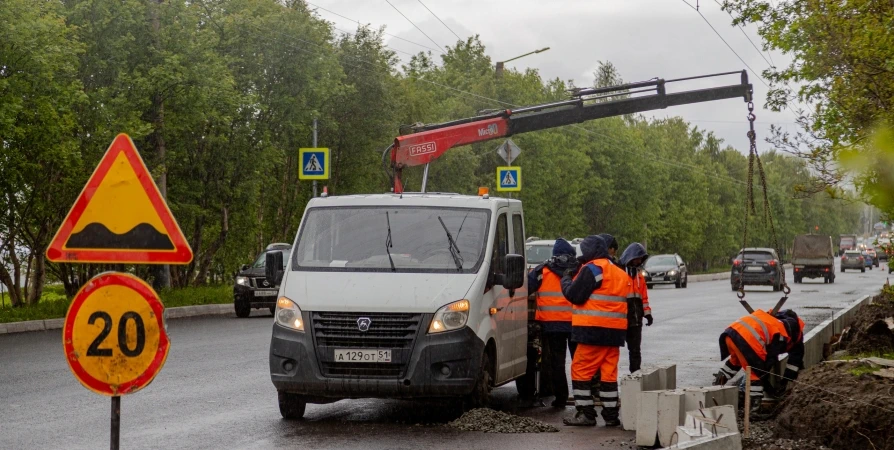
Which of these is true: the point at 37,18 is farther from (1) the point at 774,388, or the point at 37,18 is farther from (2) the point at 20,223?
(1) the point at 774,388

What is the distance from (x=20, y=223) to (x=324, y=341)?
16118 millimetres

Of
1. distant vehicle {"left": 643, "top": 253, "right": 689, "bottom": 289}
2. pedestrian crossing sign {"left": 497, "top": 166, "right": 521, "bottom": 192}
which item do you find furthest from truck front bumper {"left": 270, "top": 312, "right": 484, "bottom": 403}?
distant vehicle {"left": 643, "top": 253, "right": 689, "bottom": 289}

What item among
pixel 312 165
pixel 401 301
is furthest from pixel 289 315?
pixel 312 165

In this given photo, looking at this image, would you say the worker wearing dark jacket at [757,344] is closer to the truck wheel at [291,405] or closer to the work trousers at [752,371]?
the work trousers at [752,371]

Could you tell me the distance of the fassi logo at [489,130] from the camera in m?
20.9

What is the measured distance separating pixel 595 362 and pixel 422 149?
975 cm

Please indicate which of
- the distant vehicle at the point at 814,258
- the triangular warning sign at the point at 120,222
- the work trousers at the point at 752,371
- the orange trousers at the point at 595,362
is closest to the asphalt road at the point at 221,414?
the orange trousers at the point at 595,362

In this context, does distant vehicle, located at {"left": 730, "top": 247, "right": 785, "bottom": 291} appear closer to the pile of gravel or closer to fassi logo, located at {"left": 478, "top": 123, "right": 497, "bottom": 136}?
fassi logo, located at {"left": 478, "top": 123, "right": 497, "bottom": 136}

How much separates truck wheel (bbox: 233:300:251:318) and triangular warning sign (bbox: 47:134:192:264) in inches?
772

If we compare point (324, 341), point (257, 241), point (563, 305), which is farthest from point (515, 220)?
point (257, 241)

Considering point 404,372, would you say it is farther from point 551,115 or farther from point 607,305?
point 551,115

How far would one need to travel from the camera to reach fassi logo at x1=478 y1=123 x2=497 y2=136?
2092 centimetres

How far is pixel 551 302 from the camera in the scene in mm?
11438

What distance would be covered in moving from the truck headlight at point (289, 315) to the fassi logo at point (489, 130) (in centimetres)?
1112
